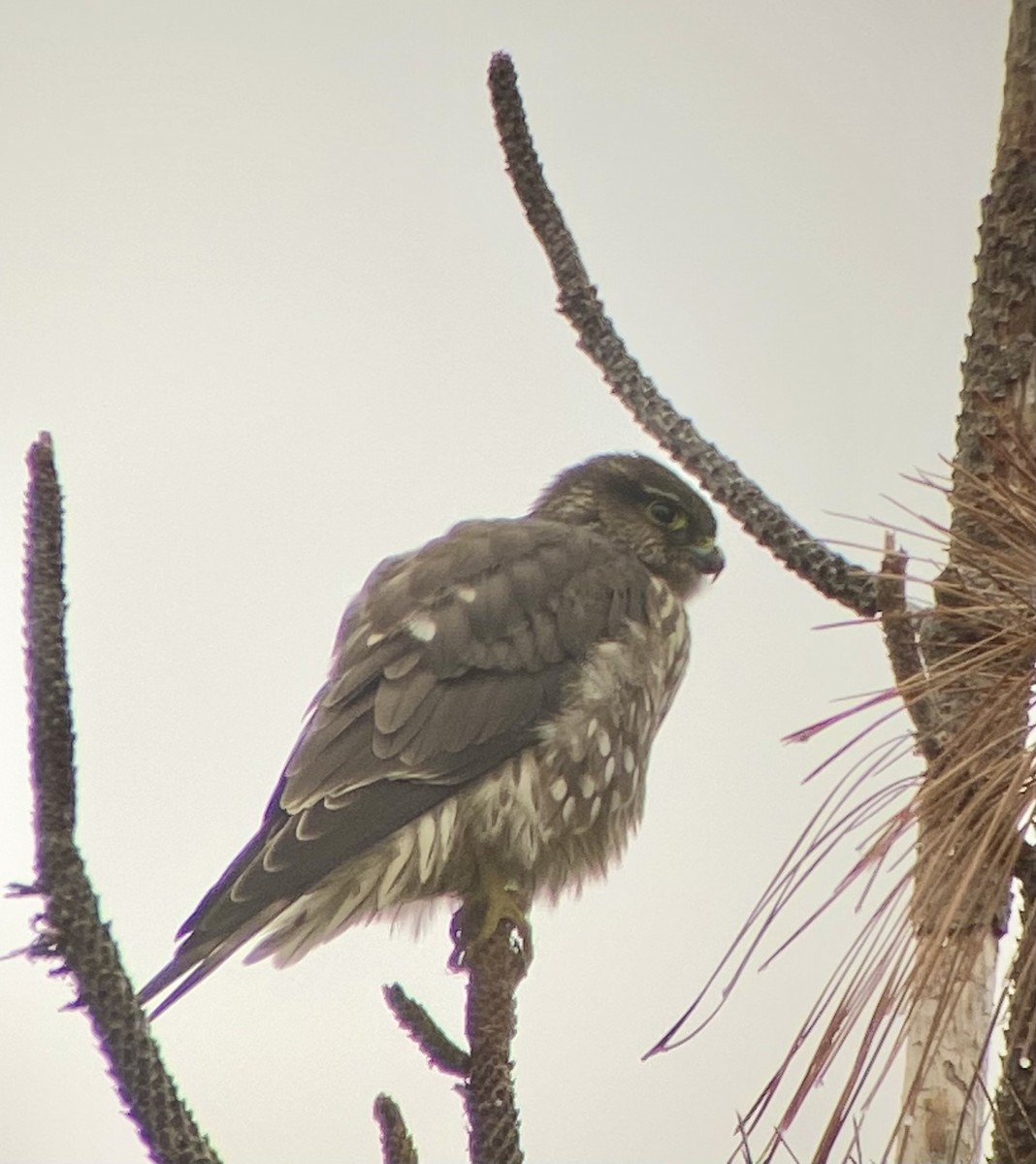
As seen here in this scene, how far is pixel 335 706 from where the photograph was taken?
2.83 metres

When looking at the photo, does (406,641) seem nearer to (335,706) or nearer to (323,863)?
(335,706)

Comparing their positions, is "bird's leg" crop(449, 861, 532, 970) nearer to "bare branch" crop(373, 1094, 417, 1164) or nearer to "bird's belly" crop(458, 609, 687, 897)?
"bird's belly" crop(458, 609, 687, 897)

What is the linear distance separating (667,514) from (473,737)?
948 millimetres

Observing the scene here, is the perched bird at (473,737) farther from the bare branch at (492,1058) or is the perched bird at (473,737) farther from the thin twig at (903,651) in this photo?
the thin twig at (903,651)

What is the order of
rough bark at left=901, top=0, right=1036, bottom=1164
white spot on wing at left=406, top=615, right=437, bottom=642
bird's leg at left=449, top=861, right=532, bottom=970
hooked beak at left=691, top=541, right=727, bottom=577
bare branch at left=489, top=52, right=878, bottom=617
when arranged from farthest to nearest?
hooked beak at left=691, top=541, right=727, bottom=577, white spot on wing at left=406, top=615, right=437, bottom=642, bird's leg at left=449, top=861, right=532, bottom=970, bare branch at left=489, top=52, right=878, bottom=617, rough bark at left=901, top=0, right=1036, bottom=1164

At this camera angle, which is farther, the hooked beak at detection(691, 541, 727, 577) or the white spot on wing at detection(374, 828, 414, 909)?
the hooked beak at detection(691, 541, 727, 577)

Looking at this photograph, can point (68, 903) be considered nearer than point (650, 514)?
Yes

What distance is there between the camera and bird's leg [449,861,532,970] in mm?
2748

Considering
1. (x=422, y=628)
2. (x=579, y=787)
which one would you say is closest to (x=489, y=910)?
(x=579, y=787)

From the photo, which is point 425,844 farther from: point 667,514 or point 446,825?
point 667,514

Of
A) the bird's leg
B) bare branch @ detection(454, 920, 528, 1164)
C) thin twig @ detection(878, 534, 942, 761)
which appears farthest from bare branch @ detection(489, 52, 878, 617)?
the bird's leg

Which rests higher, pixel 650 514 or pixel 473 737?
pixel 650 514

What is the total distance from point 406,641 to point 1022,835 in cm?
165

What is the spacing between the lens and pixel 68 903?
1494mm
